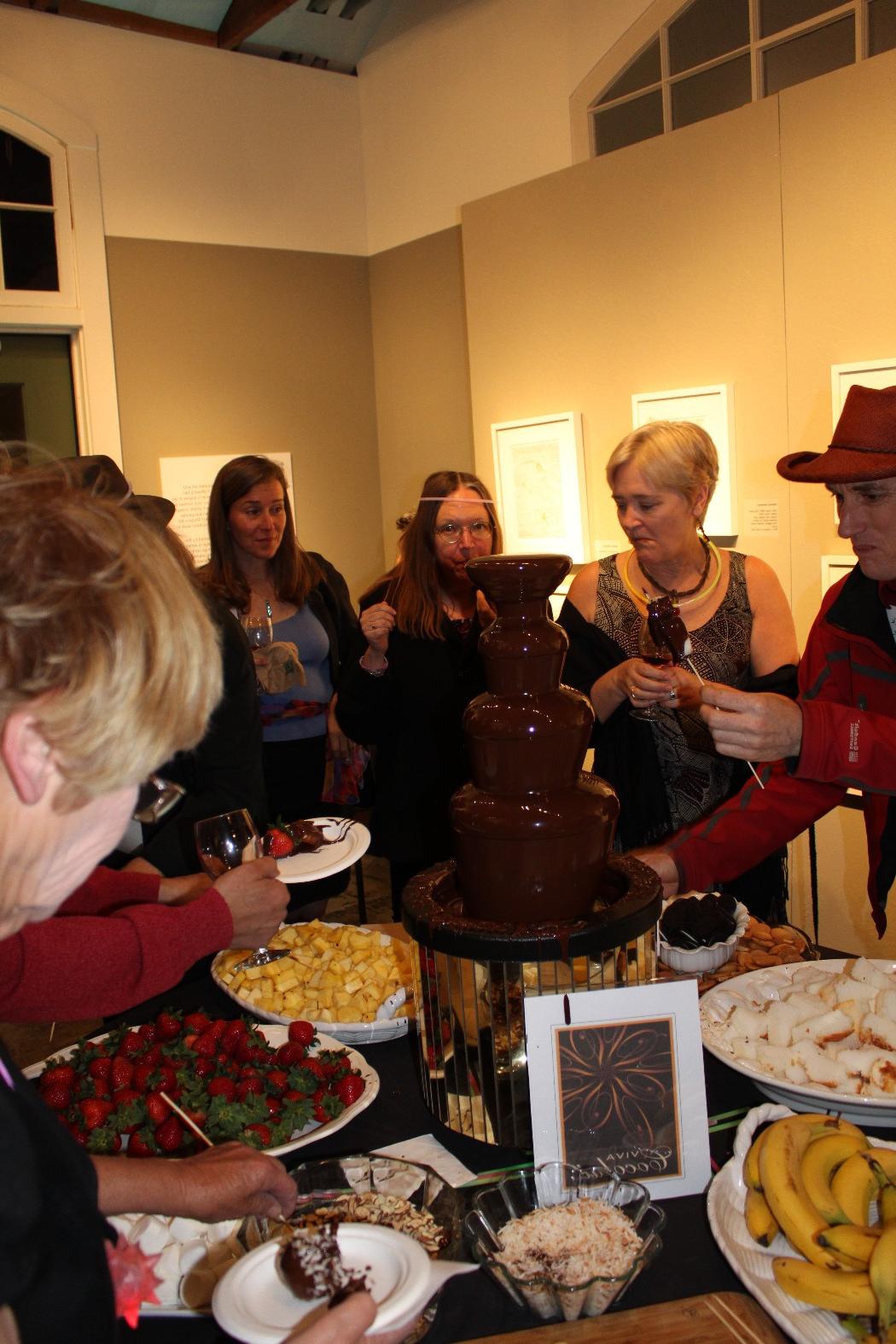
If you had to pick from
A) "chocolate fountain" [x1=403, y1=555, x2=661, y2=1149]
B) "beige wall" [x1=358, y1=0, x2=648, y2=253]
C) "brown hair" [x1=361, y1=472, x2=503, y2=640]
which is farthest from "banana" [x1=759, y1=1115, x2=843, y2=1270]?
"beige wall" [x1=358, y1=0, x2=648, y2=253]

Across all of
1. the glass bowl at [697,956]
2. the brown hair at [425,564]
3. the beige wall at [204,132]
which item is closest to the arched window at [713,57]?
the beige wall at [204,132]

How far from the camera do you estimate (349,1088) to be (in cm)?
162

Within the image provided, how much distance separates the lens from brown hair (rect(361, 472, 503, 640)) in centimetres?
353

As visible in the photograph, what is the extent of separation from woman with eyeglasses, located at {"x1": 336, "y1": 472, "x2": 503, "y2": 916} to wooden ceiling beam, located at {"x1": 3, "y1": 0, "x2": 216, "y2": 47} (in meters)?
3.52

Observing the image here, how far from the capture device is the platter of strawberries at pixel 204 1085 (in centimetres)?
150

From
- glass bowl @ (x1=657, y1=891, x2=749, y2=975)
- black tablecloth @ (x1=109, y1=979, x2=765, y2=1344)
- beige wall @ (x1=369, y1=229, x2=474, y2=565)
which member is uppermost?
beige wall @ (x1=369, y1=229, x2=474, y2=565)

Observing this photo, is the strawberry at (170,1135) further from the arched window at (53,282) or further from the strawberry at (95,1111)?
the arched window at (53,282)

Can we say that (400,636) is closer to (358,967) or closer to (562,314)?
(358,967)

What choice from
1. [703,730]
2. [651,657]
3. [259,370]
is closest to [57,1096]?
[651,657]

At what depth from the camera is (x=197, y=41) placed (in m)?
5.82

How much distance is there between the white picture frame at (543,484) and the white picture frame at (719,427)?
601 millimetres

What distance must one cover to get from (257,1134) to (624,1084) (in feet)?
1.60

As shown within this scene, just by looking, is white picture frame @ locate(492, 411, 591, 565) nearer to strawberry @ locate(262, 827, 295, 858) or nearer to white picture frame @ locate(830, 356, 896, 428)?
white picture frame @ locate(830, 356, 896, 428)

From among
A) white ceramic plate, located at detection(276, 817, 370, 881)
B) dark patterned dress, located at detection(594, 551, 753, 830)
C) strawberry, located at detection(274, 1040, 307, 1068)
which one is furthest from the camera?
dark patterned dress, located at detection(594, 551, 753, 830)
